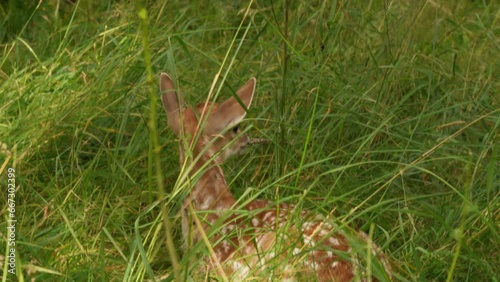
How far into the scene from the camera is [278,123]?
14.5 ft

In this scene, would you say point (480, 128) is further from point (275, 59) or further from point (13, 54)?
point (13, 54)

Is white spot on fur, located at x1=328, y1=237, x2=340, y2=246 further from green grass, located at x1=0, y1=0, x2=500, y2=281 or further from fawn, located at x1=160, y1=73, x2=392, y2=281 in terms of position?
green grass, located at x1=0, y1=0, x2=500, y2=281

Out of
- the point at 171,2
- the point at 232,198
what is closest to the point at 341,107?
the point at 232,198

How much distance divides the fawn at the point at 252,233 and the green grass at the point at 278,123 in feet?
0.38

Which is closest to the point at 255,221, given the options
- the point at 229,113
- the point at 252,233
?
the point at 252,233

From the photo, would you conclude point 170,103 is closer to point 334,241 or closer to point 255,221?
point 255,221

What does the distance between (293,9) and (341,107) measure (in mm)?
940

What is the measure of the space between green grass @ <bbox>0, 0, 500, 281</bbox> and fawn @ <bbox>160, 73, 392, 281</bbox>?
0.38 feet

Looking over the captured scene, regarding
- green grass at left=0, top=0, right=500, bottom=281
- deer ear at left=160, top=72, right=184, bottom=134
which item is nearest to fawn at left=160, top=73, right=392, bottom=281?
deer ear at left=160, top=72, right=184, bottom=134

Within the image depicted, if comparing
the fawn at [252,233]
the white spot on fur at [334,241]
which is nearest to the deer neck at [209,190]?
the fawn at [252,233]

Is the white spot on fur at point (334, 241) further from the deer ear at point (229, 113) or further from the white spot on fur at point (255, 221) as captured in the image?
the deer ear at point (229, 113)

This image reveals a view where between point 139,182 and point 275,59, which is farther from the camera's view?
point 275,59

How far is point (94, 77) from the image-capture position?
492 cm

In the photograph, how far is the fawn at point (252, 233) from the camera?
11.0 feet
